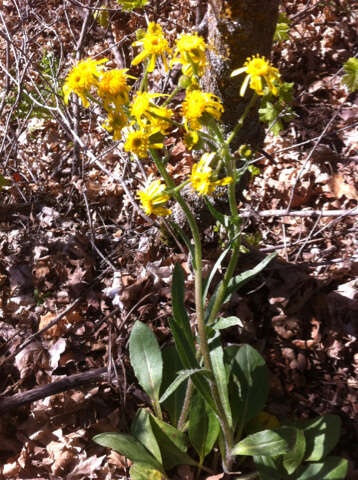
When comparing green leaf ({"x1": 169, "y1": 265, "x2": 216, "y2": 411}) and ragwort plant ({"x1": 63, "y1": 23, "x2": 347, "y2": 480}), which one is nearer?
ragwort plant ({"x1": 63, "y1": 23, "x2": 347, "y2": 480})

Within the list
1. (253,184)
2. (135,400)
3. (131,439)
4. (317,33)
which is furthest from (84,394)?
(317,33)

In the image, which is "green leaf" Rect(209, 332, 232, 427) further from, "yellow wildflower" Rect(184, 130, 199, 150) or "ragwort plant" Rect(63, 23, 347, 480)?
"yellow wildflower" Rect(184, 130, 199, 150)

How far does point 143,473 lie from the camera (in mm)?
1697

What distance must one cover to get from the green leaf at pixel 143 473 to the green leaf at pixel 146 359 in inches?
10.5

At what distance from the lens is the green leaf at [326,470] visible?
1.59m

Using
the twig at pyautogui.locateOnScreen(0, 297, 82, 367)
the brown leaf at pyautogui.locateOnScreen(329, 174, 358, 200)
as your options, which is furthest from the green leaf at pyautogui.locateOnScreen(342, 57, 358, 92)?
the twig at pyautogui.locateOnScreen(0, 297, 82, 367)

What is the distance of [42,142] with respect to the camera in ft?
11.1

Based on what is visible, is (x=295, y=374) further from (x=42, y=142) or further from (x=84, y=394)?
(x=42, y=142)

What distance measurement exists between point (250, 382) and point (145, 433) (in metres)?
0.50

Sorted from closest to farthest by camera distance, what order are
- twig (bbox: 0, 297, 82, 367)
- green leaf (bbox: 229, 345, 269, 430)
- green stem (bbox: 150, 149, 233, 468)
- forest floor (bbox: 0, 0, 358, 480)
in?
green stem (bbox: 150, 149, 233, 468)
green leaf (bbox: 229, 345, 269, 430)
forest floor (bbox: 0, 0, 358, 480)
twig (bbox: 0, 297, 82, 367)

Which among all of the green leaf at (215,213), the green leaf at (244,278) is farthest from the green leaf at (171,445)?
the green leaf at (215,213)

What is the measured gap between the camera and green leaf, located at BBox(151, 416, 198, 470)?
1715mm

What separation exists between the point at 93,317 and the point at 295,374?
1148 millimetres

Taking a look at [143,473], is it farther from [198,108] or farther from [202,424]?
[198,108]
